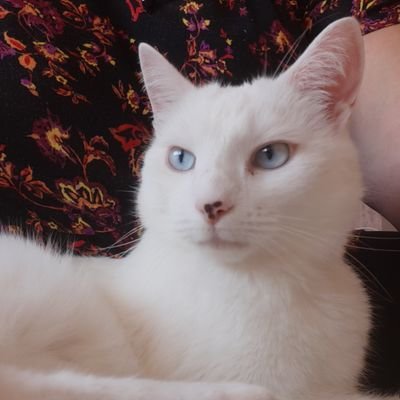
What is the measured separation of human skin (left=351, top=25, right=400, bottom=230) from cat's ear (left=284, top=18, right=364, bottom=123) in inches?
11.0

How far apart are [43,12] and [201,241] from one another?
717 millimetres

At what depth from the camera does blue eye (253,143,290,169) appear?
749mm

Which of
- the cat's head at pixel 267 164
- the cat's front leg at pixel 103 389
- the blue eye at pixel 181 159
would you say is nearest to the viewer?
the cat's front leg at pixel 103 389

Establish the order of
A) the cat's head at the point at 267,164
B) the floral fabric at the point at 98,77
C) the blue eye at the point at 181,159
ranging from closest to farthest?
1. the cat's head at the point at 267,164
2. the blue eye at the point at 181,159
3. the floral fabric at the point at 98,77

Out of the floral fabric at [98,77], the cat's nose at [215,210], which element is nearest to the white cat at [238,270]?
the cat's nose at [215,210]

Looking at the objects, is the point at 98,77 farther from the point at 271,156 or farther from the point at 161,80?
the point at 271,156

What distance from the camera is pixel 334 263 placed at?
2.68 ft

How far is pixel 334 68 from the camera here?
2.59 ft

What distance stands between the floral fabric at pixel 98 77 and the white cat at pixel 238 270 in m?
0.24

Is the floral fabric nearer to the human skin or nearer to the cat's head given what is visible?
the human skin

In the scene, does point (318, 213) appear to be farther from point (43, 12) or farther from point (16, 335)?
point (43, 12)

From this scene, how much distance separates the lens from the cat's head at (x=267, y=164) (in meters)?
0.69

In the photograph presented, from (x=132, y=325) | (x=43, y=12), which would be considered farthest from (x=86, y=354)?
(x=43, y=12)

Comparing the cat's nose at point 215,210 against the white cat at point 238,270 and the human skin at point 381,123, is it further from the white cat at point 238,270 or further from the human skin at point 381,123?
the human skin at point 381,123
